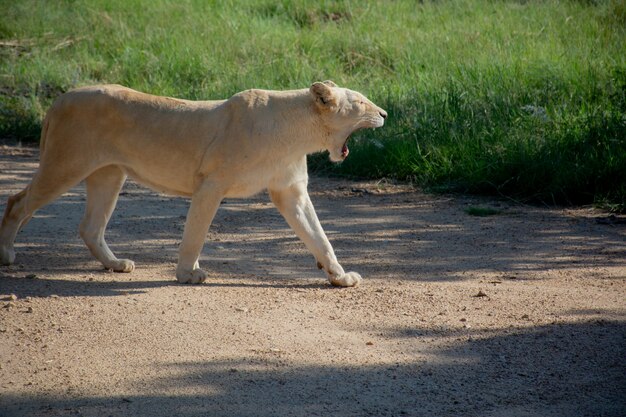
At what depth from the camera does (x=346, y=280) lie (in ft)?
20.6

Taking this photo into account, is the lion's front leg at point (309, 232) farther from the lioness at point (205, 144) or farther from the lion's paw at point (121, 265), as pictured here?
the lion's paw at point (121, 265)

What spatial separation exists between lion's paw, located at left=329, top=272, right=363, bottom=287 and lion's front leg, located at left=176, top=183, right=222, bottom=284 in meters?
0.93

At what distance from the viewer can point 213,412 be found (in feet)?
14.0

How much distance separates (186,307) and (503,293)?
215 cm

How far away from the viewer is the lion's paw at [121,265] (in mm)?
6602

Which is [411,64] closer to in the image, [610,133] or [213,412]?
[610,133]

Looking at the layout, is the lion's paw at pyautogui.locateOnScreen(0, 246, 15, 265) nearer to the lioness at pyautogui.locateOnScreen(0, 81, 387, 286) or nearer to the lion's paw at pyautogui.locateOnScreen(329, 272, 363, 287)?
the lioness at pyautogui.locateOnScreen(0, 81, 387, 286)

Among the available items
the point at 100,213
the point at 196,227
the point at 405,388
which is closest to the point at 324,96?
the point at 196,227

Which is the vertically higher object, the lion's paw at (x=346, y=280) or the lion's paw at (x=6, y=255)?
the lion's paw at (x=346, y=280)

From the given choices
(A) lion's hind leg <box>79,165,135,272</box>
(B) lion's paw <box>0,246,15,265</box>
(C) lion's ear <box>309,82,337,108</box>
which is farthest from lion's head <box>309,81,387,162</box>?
(B) lion's paw <box>0,246,15,265</box>

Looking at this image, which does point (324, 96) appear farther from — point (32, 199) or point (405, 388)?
point (405, 388)

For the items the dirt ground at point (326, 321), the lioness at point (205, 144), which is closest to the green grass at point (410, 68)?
the dirt ground at point (326, 321)

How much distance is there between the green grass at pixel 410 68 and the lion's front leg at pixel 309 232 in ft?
11.0

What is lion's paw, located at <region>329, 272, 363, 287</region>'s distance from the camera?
20.6ft
